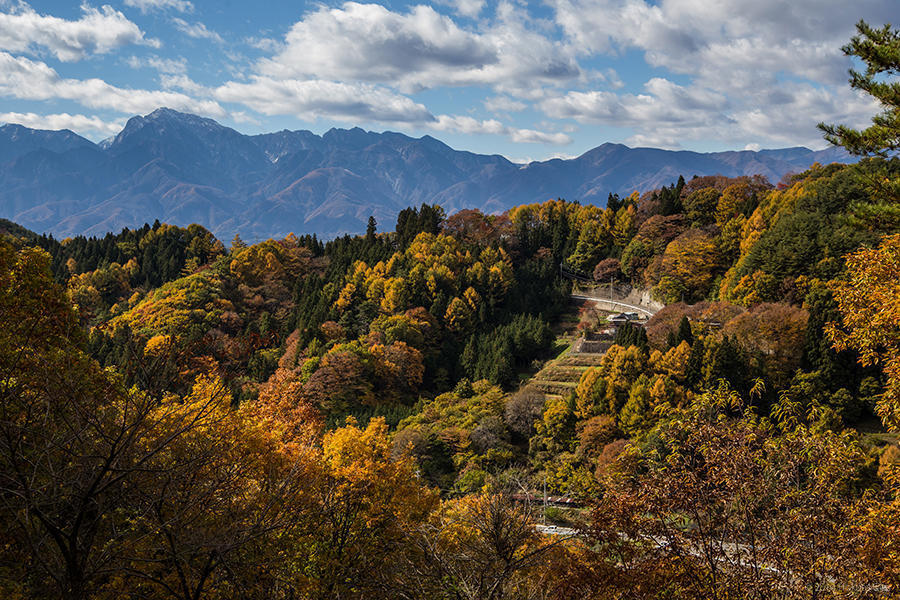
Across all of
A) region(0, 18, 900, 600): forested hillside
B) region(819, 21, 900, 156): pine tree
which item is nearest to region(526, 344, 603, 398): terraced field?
region(0, 18, 900, 600): forested hillside

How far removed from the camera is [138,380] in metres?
5.88

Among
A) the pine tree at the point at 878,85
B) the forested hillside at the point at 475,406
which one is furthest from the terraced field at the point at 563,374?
the pine tree at the point at 878,85

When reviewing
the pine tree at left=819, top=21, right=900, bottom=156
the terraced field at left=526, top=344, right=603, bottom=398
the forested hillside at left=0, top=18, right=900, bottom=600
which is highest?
the pine tree at left=819, top=21, right=900, bottom=156

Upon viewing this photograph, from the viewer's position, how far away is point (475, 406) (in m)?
38.0

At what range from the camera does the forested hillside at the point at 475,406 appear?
6877 mm

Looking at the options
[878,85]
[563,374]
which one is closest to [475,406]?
[563,374]

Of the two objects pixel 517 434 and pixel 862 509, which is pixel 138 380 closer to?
pixel 862 509

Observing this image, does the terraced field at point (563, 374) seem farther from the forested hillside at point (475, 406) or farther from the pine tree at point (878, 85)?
the pine tree at point (878, 85)

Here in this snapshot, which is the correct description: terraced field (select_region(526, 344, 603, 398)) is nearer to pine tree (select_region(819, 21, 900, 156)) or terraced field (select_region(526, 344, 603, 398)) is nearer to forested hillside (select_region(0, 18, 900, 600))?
forested hillside (select_region(0, 18, 900, 600))

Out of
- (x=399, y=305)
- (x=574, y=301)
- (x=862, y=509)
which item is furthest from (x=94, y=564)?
(x=574, y=301)

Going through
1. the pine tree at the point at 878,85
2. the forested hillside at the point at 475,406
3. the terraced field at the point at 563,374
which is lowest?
the terraced field at the point at 563,374

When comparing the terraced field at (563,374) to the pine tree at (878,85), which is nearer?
the pine tree at (878,85)

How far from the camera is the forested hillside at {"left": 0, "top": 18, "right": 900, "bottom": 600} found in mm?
6877

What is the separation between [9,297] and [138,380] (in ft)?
31.1
